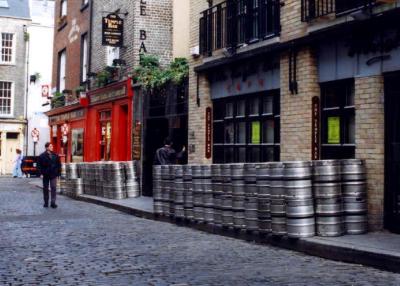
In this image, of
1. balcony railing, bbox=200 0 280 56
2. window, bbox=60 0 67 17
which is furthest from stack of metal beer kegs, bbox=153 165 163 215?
window, bbox=60 0 67 17

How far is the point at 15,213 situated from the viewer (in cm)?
1382

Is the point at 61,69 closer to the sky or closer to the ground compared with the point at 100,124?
closer to the sky

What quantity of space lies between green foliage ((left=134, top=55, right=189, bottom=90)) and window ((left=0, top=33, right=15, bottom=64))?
2354 cm

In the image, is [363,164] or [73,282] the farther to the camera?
[363,164]

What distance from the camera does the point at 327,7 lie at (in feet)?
32.6

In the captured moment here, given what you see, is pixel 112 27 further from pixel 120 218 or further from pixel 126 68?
pixel 120 218

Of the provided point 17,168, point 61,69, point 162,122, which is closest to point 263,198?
point 162,122

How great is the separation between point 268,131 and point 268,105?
54 cm

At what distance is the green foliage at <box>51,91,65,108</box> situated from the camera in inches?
1109

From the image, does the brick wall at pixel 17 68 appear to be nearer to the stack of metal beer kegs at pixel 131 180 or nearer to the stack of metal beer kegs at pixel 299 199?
the stack of metal beer kegs at pixel 131 180

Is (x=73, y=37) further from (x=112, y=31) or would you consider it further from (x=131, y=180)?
(x=131, y=180)

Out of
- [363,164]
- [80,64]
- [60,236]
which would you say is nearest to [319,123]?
[363,164]

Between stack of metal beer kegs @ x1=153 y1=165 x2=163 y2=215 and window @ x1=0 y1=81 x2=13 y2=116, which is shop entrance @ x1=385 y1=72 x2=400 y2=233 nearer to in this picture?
stack of metal beer kegs @ x1=153 y1=165 x2=163 y2=215

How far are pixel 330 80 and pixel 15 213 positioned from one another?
8.04 m
